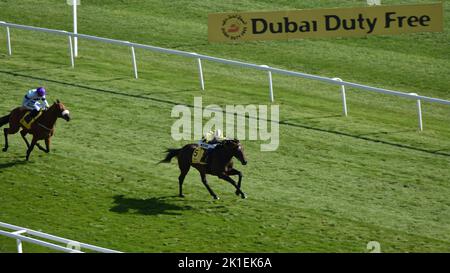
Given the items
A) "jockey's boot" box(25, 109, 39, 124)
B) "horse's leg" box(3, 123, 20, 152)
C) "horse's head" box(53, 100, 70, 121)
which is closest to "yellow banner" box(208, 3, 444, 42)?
"horse's leg" box(3, 123, 20, 152)

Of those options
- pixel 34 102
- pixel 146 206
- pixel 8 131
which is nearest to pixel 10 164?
pixel 8 131

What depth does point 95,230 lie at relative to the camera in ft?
45.7

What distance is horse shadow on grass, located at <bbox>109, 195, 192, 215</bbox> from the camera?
14.6m

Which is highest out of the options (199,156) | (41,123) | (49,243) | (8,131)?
(41,123)

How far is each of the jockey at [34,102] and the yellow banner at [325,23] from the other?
8.85 meters

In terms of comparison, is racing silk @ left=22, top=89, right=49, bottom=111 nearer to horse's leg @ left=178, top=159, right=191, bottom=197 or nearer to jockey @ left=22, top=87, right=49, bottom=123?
jockey @ left=22, top=87, right=49, bottom=123

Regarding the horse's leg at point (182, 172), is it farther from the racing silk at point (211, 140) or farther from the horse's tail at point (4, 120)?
the horse's tail at point (4, 120)

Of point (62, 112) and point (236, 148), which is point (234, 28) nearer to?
point (62, 112)

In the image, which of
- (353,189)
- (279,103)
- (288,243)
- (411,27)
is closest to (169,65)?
(279,103)

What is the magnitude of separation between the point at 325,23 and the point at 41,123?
36.5 ft

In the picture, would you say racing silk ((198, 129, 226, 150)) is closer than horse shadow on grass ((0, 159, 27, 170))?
Yes

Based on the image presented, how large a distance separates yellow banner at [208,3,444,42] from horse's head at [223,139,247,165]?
10362mm

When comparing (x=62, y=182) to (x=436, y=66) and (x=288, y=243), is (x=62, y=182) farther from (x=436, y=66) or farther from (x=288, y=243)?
(x=436, y=66)

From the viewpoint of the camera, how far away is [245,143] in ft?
59.1
